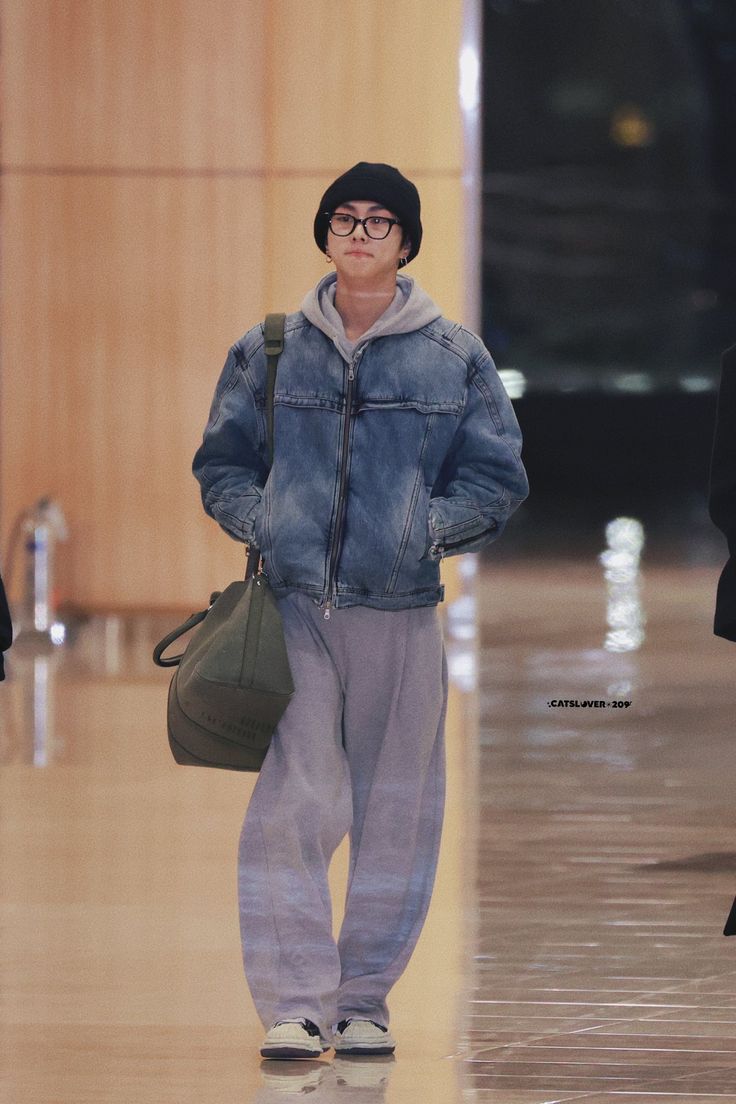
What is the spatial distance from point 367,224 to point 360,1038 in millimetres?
1610

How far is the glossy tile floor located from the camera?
3965 mm

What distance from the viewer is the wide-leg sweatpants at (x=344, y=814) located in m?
3.96

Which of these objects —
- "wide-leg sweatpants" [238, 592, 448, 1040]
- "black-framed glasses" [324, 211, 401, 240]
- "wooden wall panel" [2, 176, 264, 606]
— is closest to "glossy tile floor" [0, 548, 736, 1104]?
"wide-leg sweatpants" [238, 592, 448, 1040]

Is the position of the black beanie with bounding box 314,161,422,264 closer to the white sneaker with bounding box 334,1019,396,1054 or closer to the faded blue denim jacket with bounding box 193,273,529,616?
the faded blue denim jacket with bounding box 193,273,529,616

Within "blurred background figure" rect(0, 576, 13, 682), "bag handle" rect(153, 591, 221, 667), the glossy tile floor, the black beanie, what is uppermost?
the black beanie

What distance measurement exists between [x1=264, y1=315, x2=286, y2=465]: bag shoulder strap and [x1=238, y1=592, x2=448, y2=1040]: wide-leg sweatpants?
0.33 metres

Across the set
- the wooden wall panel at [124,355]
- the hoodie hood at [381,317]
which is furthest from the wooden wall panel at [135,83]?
the hoodie hood at [381,317]

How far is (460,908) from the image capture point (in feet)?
17.8

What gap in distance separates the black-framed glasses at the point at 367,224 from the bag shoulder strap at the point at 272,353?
0.22 meters

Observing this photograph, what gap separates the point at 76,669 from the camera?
33.0ft

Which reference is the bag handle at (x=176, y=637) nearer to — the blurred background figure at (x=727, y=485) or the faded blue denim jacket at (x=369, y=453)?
the faded blue denim jacket at (x=369, y=453)

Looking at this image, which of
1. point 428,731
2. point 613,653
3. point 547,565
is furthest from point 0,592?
point 547,565

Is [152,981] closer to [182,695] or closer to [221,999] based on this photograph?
[221,999]

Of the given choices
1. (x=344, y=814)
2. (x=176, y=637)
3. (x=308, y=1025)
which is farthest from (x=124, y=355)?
(x=308, y=1025)
